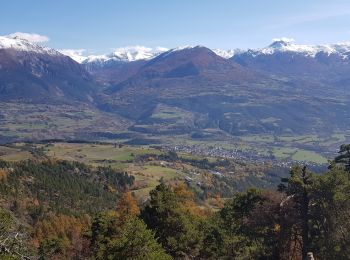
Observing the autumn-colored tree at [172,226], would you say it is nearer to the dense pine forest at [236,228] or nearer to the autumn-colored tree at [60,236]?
the dense pine forest at [236,228]

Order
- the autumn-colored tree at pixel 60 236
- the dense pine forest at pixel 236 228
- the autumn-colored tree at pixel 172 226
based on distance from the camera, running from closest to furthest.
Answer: the dense pine forest at pixel 236 228, the autumn-colored tree at pixel 172 226, the autumn-colored tree at pixel 60 236

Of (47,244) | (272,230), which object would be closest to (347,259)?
(272,230)

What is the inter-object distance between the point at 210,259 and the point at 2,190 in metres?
97.8

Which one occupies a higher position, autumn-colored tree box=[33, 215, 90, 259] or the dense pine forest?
the dense pine forest

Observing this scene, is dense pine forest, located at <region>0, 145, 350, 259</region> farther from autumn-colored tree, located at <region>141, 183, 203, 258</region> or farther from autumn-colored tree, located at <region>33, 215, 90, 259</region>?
autumn-colored tree, located at <region>33, 215, 90, 259</region>

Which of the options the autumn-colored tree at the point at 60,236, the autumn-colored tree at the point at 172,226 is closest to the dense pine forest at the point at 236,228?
the autumn-colored tree at the point at 172,226

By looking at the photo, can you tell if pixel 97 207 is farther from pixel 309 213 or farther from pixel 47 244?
pixel 309 213

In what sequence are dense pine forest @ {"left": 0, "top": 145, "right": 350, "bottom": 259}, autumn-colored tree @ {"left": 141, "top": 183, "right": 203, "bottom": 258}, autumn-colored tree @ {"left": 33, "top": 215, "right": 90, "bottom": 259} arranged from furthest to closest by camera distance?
autumn-colored tree @ {"left": 33, "top": 215, "right": 90, "bottom": 259} → autumn-colored tree @ {"left": 141, "top": 183, "right": 203, "bottom": 258} → dense pine forest @ {"left": 0, "top": 145, "right": 350, "bottom": 259}

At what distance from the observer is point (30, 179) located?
159 m

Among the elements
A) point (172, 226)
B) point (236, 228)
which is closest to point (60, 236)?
point (172, 226)

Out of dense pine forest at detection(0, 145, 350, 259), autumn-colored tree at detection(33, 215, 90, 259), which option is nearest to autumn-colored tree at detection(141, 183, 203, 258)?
dense pine forest at detection(0, 145, 350, 259)

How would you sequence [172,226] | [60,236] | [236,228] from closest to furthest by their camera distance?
[236,228] < [172,226] < [60,236]

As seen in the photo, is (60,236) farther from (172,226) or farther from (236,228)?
(236,228)

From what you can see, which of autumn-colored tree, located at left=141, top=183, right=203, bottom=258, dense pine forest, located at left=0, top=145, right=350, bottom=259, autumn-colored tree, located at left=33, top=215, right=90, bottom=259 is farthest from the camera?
autumn-colored tree, located at left=33, top=215, right=90, bottom=259
